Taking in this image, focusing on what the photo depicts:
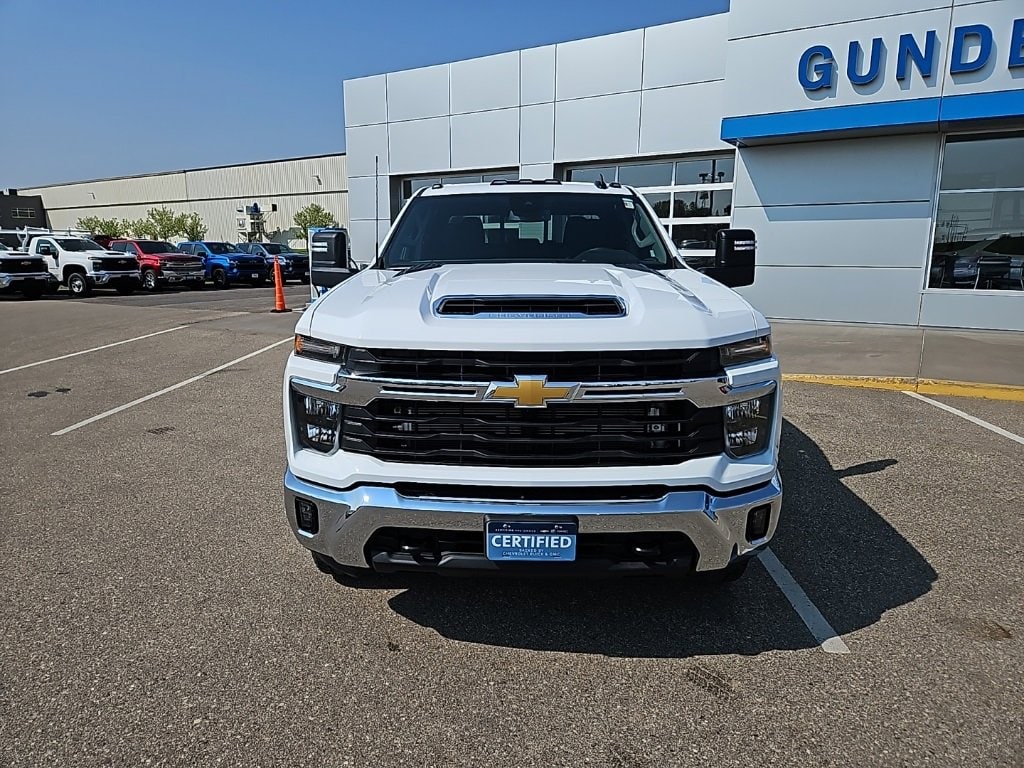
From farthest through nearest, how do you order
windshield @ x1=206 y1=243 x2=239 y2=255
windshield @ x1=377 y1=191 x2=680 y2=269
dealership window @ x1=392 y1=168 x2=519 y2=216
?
windshield @ x1=206 y1=243 x2=239 y2=255
dealership window @ x1=392 y1=168 x2=519 y2=216
windshield @ x1=377 y1=191 x2=680 y2=269

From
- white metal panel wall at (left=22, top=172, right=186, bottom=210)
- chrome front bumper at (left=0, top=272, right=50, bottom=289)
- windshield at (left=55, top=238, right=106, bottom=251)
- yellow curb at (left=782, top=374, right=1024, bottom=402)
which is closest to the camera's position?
yellow curb at (left=782, top=374, right=1024, bottom=402)

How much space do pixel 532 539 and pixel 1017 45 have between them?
1296cm

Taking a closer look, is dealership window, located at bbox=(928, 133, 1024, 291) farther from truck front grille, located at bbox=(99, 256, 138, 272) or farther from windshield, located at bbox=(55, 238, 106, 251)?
windshield, located at bbox=(55, 238, 106, 251)

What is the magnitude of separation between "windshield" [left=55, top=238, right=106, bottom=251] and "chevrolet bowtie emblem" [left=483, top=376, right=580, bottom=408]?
25.3 m

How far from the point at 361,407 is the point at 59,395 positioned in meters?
6.88

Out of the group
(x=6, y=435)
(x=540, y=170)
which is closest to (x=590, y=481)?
(x=6, y=435)

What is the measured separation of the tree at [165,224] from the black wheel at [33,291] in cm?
3710

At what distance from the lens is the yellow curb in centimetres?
747

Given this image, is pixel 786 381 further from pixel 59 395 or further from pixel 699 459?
pixel 59 395

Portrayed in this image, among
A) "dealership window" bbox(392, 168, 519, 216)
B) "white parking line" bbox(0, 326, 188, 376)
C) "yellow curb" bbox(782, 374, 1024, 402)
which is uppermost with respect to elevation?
"dealership window" bbox(392, 168, 519, 216)

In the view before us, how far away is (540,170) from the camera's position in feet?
56.4

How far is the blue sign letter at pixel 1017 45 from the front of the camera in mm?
10781

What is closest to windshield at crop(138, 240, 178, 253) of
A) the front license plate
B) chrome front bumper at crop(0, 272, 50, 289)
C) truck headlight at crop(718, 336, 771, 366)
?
chrome front bumper at crop(0, 272, 50, 289)

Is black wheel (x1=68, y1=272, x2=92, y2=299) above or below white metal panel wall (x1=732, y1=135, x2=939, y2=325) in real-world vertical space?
below
